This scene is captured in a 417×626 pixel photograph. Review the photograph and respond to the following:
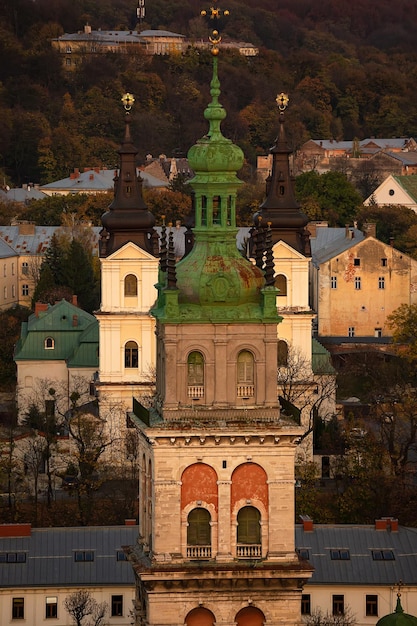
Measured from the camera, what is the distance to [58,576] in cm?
7106

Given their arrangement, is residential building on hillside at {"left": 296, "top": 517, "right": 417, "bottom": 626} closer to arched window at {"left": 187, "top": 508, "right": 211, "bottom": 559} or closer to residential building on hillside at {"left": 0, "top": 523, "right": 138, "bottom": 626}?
residential building on hillside at {"left": 0, "top": 523, "right": 138, "bottom": 626}

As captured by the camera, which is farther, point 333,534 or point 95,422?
point 95,422

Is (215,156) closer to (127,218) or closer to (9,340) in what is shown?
(127,218)

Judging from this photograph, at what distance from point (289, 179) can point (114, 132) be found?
101 metres

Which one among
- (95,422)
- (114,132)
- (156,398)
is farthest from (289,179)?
(114,132)

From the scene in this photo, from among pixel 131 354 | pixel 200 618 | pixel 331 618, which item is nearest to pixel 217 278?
pixel 200 618

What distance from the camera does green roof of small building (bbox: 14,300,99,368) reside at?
100438 millimetres

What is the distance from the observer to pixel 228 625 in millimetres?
50500

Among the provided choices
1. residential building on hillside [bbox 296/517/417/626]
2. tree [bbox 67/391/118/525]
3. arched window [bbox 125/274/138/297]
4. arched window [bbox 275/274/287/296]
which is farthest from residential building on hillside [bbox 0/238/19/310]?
residential building on hillside [bbox 296/517/417/626]

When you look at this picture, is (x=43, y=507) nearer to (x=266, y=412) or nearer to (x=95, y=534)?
(x=95, y=534)

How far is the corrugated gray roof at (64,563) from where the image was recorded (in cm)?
7094

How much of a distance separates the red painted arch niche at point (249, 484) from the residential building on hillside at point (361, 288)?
70003 millimetres

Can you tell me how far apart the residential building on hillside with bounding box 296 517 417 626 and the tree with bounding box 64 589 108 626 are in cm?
463

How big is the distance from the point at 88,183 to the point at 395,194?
2003cm
